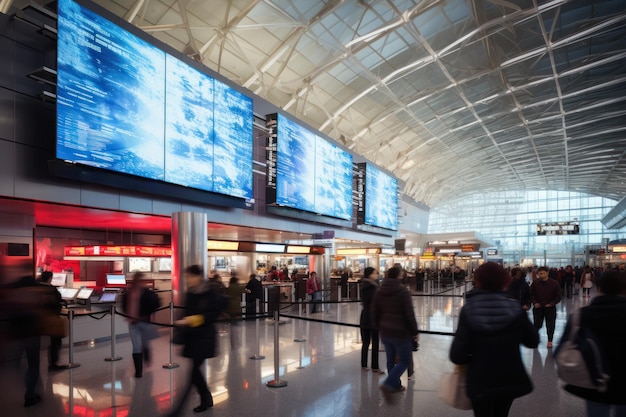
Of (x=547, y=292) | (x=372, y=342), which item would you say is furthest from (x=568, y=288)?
(x=372, y=342)

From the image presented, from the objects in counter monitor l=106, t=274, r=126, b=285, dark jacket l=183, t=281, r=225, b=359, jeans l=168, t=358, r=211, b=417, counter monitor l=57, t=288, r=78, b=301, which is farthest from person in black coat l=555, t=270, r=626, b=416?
counter monitor l=106, t=274, r=126, b=285

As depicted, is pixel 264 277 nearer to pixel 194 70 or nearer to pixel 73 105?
pixel 194 70

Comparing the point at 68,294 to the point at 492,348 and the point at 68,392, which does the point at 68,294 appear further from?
the point at 492,348

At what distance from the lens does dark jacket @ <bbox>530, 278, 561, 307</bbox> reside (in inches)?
350

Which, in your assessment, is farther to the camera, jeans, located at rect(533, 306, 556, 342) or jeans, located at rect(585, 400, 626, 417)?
jeans, located at rect(533, 306, 556, 342)

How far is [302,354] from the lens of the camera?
8.53 metres

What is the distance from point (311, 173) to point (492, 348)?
1425 cm

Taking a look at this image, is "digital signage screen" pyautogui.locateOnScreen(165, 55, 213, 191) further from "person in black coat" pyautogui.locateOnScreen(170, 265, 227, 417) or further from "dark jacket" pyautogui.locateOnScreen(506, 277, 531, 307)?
"dark jacket" pyautogui.locateOnScreen(506, 277, 531, 307)

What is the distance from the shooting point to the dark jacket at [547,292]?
350 inches

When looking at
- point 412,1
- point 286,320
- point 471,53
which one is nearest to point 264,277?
point 286,320

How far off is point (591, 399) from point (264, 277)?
66.8ft

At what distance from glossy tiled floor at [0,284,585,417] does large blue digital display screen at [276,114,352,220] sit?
7040mm

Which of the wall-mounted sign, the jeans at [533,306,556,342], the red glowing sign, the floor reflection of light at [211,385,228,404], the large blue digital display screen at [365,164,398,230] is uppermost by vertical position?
the large blue digital display screen at [365,164,398,230]

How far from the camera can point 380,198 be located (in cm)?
2420
